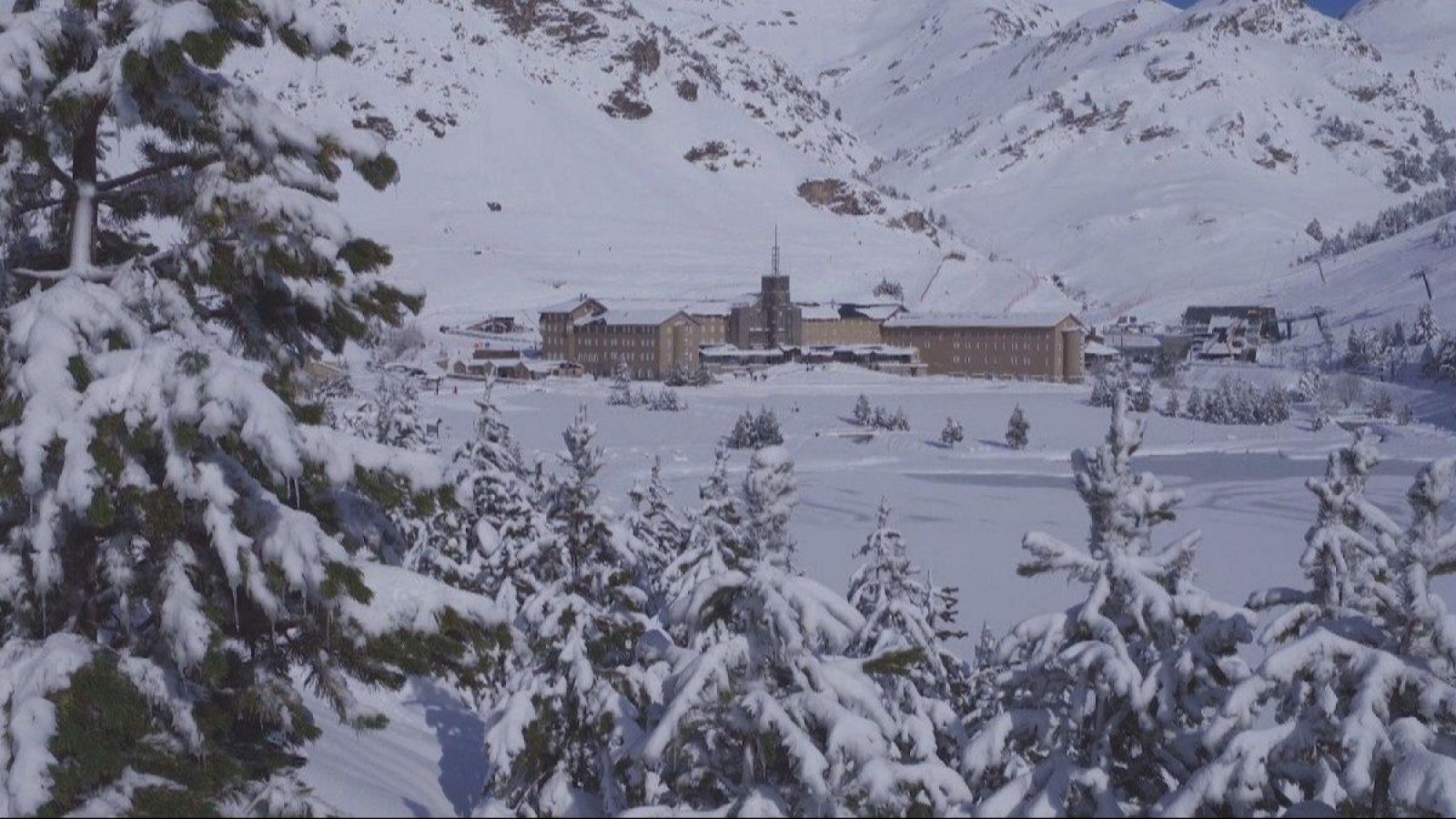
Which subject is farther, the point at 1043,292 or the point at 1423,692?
the point at 1043,292

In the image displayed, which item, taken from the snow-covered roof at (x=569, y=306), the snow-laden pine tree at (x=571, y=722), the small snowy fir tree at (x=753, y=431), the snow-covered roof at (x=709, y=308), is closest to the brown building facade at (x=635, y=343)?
the snow-covered roof at (x=569, y=306)

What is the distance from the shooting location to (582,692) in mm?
Result: 5875

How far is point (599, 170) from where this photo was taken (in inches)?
5719

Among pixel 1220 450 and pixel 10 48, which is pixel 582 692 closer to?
pixel 10 48

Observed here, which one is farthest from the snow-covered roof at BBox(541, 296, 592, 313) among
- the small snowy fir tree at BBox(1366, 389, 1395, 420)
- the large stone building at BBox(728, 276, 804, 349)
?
the small snowy fir tree at BBox(1366, 389, 1395, 420)

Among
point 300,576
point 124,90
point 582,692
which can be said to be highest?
point 124,90

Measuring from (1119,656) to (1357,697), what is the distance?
1.03m

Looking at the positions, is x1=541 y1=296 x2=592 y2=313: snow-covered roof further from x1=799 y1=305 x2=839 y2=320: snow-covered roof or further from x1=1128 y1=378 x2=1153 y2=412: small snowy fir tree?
x1=1128 y1=378 x2=1153 y2=412: small snowy fir tree

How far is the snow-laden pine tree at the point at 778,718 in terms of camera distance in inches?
169

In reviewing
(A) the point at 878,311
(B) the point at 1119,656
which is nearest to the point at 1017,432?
(A) the point at 878,311

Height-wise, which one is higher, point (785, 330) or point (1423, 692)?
point (785, 330)

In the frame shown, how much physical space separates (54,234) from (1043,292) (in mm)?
128404

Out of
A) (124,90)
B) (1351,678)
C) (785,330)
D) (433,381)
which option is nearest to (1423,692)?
(1351,678)

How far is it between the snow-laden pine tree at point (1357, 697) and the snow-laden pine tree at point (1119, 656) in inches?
13.8
